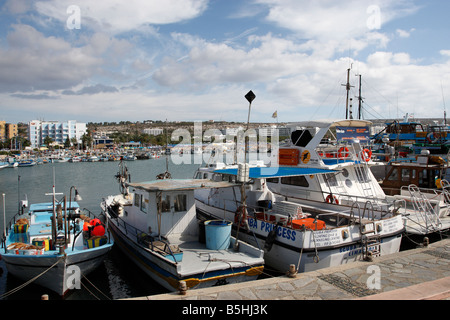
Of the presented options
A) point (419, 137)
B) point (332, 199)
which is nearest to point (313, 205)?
point (332, 199)

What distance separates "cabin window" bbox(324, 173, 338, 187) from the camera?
14.8 meters

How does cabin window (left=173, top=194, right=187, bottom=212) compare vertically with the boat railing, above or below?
above

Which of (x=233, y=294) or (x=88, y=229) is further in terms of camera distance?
(x=88, y=229)

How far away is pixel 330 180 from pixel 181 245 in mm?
7535

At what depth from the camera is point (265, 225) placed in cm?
1160

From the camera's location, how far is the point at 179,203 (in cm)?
1171

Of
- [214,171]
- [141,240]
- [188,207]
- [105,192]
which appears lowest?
[105,192]

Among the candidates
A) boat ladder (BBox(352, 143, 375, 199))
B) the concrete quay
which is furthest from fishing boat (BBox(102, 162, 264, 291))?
boat ladder (BBox(352, 143, 375, 199))

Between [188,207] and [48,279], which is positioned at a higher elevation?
[188,207]

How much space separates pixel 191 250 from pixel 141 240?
5.77 feet

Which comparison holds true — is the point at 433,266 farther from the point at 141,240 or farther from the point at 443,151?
the point at 443,151

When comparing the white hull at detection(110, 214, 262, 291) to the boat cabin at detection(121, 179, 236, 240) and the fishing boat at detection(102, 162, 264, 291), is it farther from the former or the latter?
the boat cabin at detection(121, 179, 236, 240)
